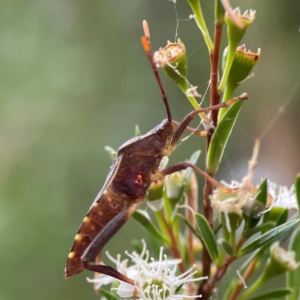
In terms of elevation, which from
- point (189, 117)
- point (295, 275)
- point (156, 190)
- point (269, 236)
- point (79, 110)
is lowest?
point (295, 275)

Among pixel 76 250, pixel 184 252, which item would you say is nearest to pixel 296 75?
pixel 184 252

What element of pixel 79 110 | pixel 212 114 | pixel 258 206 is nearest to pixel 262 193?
pixel 258 206

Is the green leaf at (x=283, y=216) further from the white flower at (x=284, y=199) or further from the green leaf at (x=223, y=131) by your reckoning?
the green leaf at (x=223, y=131)

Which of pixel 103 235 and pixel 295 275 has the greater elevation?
pixel 103 235

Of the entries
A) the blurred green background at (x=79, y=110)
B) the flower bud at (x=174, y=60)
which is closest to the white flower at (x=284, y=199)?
the flower bud at (x=174, y=60)

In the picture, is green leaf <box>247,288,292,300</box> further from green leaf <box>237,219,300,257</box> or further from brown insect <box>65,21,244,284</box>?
brown insect <box>65,21,244,284</box>

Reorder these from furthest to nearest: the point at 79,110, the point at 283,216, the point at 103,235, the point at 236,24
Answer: the point at 79,110 < the point at 103,235 < the point at 283,216 < the point at 236,24

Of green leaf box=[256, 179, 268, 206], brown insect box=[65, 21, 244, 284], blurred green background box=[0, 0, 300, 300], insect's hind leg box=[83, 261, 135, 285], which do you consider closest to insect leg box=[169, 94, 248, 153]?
brown insect box=[65, 21, 244, 284]

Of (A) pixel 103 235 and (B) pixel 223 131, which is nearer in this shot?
(B) pixel 223 131

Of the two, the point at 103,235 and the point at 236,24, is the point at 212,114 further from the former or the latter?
the point at 103,235
